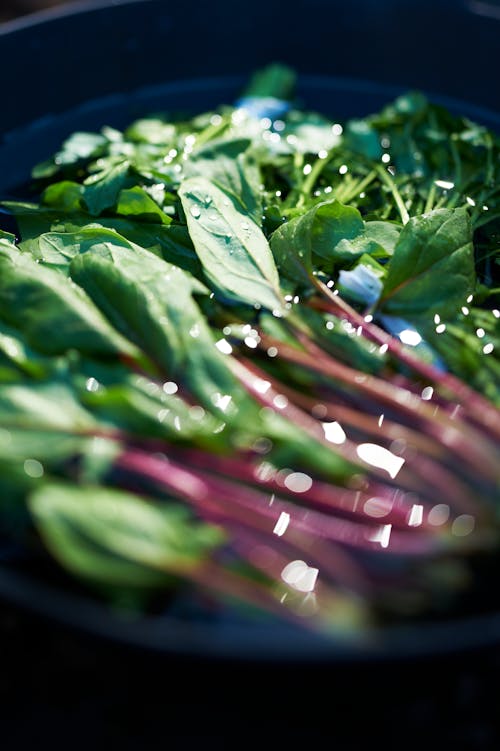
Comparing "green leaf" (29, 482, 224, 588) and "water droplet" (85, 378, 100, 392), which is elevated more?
"water droplet" (85, 378, 100, 392)

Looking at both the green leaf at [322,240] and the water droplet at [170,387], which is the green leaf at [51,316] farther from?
the green leaf at [322,240]

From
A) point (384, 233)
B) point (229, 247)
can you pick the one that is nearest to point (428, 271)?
point (384, 233)

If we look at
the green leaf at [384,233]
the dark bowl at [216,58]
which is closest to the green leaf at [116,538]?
the green leaf at [384,233]

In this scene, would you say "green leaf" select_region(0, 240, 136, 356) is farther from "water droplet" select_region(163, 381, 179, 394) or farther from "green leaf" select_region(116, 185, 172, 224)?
"green leaf" select_region(116, 185, 172, 224)

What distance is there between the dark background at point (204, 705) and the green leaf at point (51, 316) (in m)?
0.25

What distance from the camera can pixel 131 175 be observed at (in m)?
1.08

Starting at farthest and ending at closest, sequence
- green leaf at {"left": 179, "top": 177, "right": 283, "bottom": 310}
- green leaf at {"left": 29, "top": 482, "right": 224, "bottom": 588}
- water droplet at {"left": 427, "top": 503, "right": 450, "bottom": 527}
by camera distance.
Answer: green leaf at {"left": 179, "top": 177, "right": 283, "bottom": 310} → water droplet at {"left": 427, "top": 503, "right": 450, "bottom": 527} → green leaf at {"left": 29, "top": 482, "right": 224, "bottom": 588}

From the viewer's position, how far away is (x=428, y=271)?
92cm

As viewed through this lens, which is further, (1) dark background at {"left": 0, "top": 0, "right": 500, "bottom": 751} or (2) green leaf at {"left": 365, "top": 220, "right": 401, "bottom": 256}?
(2) green leaf at {"left": 365, "top": 220, "right": 401, "bottom": 256}

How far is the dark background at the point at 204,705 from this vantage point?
0.63 meters

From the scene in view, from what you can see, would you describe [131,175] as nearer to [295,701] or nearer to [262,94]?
[262,94]

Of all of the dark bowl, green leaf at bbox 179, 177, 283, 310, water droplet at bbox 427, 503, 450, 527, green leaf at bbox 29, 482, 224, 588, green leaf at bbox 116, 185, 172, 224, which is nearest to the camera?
green leaf at bbox 29, 482, 224, 588

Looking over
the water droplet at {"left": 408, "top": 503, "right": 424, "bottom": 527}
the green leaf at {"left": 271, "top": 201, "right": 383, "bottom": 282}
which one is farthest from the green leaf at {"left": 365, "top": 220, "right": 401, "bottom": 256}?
the water droplet at {"left": 408, "top": 503, "right": 424, "bottom": 527}

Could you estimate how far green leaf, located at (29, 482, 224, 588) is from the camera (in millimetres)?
608
